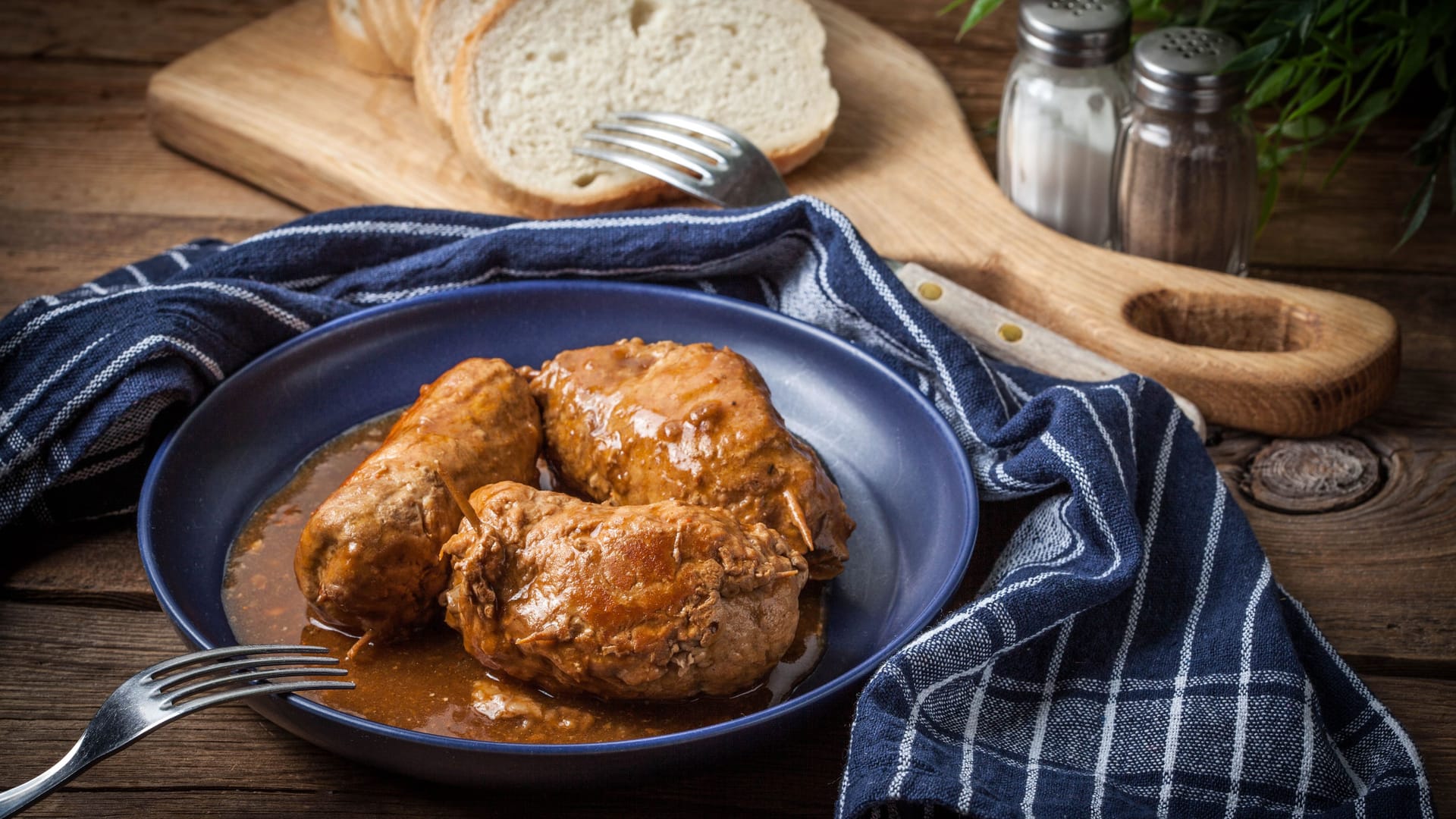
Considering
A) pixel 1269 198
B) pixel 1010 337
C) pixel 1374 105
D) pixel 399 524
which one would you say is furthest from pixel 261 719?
pixel 1374 105

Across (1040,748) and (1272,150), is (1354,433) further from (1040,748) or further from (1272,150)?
(1040,748)

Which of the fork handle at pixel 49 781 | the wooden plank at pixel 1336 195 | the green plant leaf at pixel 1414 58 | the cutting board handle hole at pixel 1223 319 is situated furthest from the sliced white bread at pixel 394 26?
Answer: the green plant leaf at pixel 1414 58

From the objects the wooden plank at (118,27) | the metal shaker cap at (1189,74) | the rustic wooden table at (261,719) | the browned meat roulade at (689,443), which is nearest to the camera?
the rustic wooden table at (261,719)

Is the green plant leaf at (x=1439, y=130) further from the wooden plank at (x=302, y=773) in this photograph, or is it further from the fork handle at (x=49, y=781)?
the fork handle at (x=49, y=781)

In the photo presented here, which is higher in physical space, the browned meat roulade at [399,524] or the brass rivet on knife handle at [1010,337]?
the browned meat roulade at [399,524]

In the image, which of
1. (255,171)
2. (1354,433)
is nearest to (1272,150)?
(1354,433)

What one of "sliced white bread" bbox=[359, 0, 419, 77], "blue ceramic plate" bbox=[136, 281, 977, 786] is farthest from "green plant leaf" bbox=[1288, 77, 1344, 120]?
"sliced white bread" bbox=[359, 0, 419, 77]
